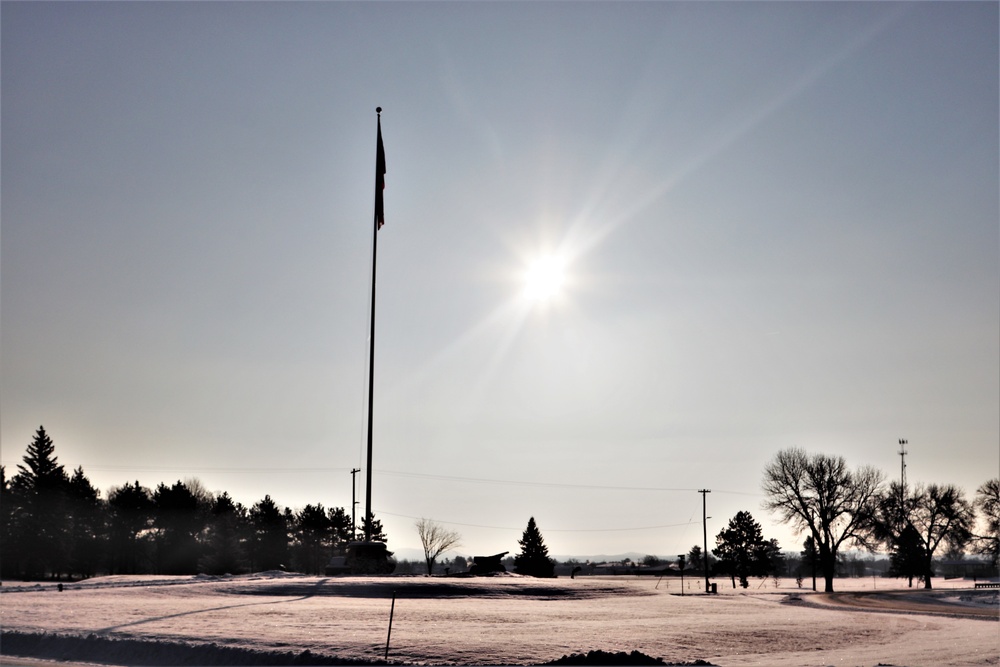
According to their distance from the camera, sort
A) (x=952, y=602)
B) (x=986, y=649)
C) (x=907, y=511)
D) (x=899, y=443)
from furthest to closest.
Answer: (x=899, y=443) → (x=907, y=511) → (x=952, y=602) → (x=986, y=649)

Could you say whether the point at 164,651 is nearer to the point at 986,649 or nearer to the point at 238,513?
the point at 986,649

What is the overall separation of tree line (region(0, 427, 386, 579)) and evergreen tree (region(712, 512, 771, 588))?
154ft

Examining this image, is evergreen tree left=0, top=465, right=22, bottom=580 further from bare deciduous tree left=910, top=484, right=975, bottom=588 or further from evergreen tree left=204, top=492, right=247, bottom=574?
bare deciduous tree left=910, top=484, right=975, bottom=588

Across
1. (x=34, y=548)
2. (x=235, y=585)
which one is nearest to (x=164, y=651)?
(x=235, y=585)

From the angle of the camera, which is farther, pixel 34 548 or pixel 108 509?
pixel 108 509

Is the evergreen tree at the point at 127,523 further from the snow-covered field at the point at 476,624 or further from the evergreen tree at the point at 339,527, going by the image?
the snow-covered field at the point at 476,624

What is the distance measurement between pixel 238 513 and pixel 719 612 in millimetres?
85845

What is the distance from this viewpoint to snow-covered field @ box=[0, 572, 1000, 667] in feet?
65.9

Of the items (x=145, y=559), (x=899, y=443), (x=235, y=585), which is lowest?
(x=145, y=559)

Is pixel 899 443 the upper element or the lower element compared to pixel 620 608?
upper

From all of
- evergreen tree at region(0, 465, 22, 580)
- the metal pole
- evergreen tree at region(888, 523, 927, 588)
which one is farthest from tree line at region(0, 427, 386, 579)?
evergreen tree at region(888, 523, 927, 588)

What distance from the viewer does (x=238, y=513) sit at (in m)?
108

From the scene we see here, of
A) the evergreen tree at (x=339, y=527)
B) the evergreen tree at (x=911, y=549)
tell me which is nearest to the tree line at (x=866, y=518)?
the evergreen tree at (x=911, y=549)

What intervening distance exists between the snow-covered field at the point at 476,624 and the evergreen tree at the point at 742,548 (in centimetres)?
7178
